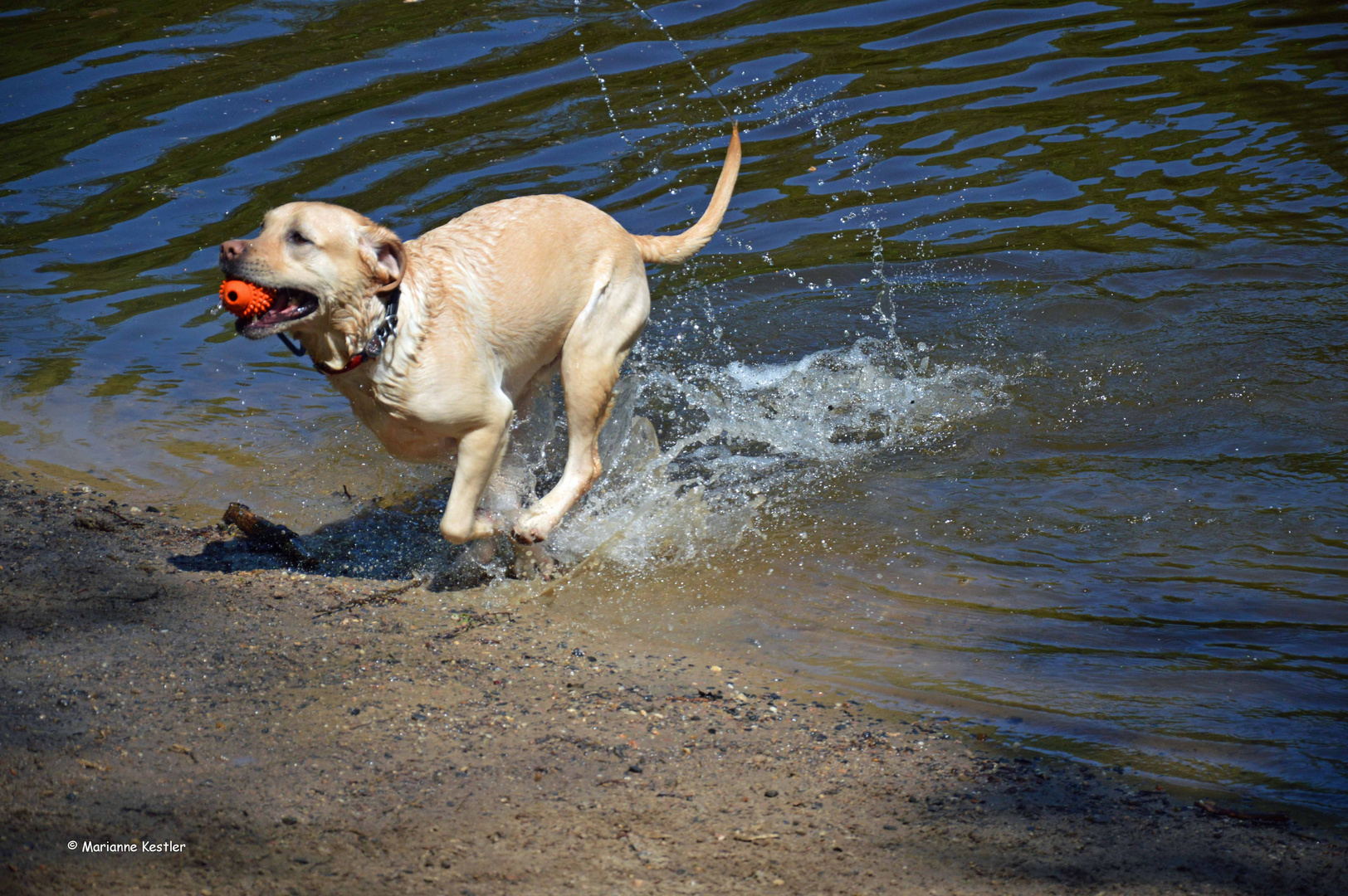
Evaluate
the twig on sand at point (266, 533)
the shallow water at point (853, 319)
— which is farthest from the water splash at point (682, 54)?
the twig on sand at point (266, 533)

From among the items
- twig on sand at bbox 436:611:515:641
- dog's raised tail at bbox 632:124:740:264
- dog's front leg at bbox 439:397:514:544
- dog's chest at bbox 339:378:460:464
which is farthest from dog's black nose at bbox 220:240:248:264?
dog's raised tail at bbox 632:124:740:264

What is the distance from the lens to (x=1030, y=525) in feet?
19.2

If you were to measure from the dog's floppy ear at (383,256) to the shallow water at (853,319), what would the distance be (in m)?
1.57

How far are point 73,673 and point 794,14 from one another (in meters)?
11.4

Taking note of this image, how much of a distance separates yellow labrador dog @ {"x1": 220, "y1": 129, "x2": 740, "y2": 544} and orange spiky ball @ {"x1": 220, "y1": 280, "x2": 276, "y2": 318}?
3 centimetres

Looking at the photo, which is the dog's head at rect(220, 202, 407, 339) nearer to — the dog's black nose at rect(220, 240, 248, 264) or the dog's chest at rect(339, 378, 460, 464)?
the dog's black nose at rect(220, 240, 248, 264)

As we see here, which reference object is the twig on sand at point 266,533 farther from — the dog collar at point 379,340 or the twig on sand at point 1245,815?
the twig on sand at point 1245,815

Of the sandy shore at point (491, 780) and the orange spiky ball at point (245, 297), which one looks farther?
the orange spiky ball at point (245, 297)

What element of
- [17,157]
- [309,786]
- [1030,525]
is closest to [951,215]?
[1030,525]

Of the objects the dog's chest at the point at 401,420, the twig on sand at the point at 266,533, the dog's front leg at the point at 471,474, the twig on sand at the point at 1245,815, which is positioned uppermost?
the dog's chest at the point at 401,420

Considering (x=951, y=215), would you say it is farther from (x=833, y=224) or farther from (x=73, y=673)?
(x=73, y=673)

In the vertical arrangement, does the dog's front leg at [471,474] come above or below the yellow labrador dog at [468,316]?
below

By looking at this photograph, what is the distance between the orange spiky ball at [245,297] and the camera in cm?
462

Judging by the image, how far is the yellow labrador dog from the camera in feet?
15.8
